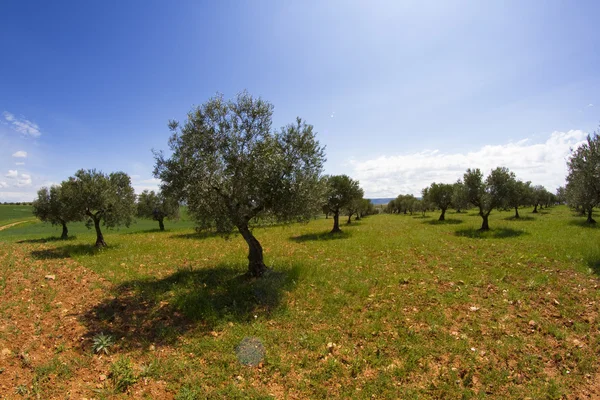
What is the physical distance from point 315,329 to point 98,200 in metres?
27.9

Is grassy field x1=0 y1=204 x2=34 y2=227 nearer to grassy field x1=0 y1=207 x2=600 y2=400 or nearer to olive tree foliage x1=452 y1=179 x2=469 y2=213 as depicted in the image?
grassy field x1=0 y1=207 x2=600 y2=400

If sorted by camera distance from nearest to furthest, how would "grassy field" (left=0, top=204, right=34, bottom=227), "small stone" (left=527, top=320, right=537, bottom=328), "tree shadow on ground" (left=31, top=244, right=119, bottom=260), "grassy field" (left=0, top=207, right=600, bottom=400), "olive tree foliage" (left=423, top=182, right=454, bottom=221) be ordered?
"grassy field" (left=0, top=207, right=600, bottom=400), "small stone" (left=527, top=320, right=537, bottom=328), "tree shadow on ground" (left=31, top=244, right=119, bottom=260), "olive tree foliage" (left=423, top=182, right=454, bottom=221), "grassy field" (left=0, top=204, right=34, bottom=227)

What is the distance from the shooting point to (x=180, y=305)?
1211 centimetres

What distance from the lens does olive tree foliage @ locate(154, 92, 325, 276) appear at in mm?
14227

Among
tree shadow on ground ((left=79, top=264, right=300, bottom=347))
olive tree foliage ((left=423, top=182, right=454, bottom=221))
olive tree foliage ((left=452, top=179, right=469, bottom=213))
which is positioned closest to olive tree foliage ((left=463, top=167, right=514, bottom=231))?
olive tree foliage ((left=452, top=179, right=469, bottom=213))

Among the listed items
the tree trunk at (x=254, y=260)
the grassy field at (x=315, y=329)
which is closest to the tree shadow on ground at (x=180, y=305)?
the grassy field at (x=315, y=329)

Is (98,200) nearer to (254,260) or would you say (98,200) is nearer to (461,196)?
(254,260)

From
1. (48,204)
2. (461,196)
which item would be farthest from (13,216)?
(461,196)

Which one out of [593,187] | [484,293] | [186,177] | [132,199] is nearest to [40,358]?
[186,177]

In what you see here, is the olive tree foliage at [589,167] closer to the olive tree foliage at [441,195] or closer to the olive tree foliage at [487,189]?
the olive tree foliage at [487,189]

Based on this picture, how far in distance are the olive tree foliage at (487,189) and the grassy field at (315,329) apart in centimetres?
1646

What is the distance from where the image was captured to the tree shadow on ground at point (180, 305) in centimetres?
1013

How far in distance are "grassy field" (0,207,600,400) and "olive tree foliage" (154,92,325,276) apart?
13.5 ft

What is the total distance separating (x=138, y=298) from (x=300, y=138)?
12153 mm
